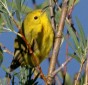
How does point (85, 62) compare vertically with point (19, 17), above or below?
below

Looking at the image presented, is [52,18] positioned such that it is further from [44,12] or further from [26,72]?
[26,72]

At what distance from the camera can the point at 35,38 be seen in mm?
690

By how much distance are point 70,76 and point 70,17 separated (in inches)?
5.7

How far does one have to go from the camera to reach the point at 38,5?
2.83 ft

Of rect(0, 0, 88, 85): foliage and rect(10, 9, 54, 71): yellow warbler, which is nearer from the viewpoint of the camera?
rect(0, 0, 88, 85): foliage

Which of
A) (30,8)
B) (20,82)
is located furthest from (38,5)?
(20,82)

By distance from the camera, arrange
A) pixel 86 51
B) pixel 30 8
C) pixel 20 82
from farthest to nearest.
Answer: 1. pixel 30 8
2. pixel 20 82
3. pixel 86 51

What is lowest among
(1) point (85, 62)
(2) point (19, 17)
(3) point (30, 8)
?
(1) point (85, 62)

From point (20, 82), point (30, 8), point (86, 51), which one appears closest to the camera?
point (86, 51)

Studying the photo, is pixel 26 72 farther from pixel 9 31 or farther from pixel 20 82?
pixel 9 31

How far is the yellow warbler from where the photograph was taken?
2.27ft

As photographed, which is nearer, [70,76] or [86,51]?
[86,51]

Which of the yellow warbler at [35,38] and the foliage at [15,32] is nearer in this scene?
the foliage at [15,32]

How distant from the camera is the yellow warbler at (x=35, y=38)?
691mm
